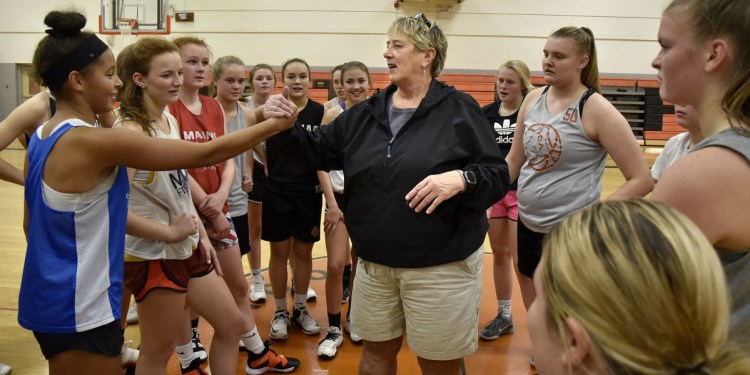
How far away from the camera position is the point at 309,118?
429 centimetres

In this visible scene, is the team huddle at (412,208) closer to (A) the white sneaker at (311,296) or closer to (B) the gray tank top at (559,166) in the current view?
(B) the gray tank top at (559,166)

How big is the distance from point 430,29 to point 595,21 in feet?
42.8

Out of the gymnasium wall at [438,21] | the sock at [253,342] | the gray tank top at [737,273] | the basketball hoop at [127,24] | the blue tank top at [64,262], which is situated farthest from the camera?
the gymnasium wall at [438,21]

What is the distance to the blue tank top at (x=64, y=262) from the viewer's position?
189 centimetres

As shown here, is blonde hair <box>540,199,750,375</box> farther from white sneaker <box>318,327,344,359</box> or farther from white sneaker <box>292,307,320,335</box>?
white sneaker <box>292,307,320,335</box>

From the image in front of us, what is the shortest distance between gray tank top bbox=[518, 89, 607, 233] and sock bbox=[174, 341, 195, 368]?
80.4 inches

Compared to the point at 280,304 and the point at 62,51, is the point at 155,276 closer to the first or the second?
the point at 62,51

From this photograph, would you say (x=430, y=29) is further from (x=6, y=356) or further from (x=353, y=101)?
(x=6, y=356)

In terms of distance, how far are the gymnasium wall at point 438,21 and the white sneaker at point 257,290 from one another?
10.3 meters

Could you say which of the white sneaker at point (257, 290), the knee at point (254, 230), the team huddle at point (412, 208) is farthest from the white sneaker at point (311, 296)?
the team huddle at point (412, 208)

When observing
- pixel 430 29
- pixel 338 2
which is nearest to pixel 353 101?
pixel 430 29

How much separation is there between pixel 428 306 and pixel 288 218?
1879mm

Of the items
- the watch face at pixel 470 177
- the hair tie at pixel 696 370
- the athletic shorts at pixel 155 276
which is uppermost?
the watch face at pixel 470 177

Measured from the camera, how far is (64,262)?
6.25 feet
